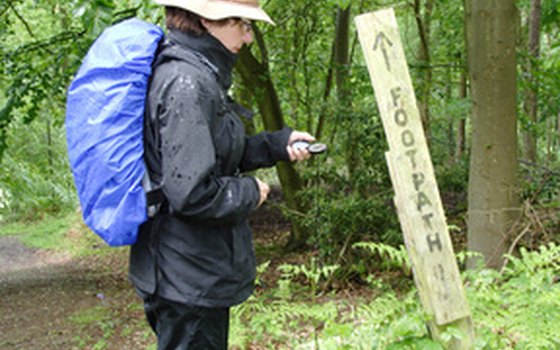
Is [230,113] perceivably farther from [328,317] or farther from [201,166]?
[328,317]

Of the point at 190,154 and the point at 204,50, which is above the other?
the point at 204,50

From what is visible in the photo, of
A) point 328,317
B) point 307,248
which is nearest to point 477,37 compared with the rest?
point 328,317

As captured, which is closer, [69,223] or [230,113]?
[230,113]

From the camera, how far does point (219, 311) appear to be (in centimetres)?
219

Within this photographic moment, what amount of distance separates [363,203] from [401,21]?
1195 cm

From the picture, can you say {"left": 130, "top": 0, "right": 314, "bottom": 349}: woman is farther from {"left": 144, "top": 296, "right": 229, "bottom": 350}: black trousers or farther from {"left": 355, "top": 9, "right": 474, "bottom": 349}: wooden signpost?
{"left": 355, "top": 9, "right": 474, "bottom": 349}: wooden signpost

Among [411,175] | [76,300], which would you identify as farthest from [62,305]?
[411,175]

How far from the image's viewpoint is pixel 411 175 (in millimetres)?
1931

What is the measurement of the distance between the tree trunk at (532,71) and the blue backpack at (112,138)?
6.47 meters

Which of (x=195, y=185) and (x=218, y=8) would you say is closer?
(x=195, y=185)

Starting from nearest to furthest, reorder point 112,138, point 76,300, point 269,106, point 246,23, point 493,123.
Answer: point 112,138, point 246,23, point 493,123, point 76,300, point 269,106

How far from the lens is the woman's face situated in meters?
2.20

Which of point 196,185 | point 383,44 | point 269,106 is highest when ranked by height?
point 383,44

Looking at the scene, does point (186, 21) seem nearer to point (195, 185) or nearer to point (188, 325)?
point (195, 185)
